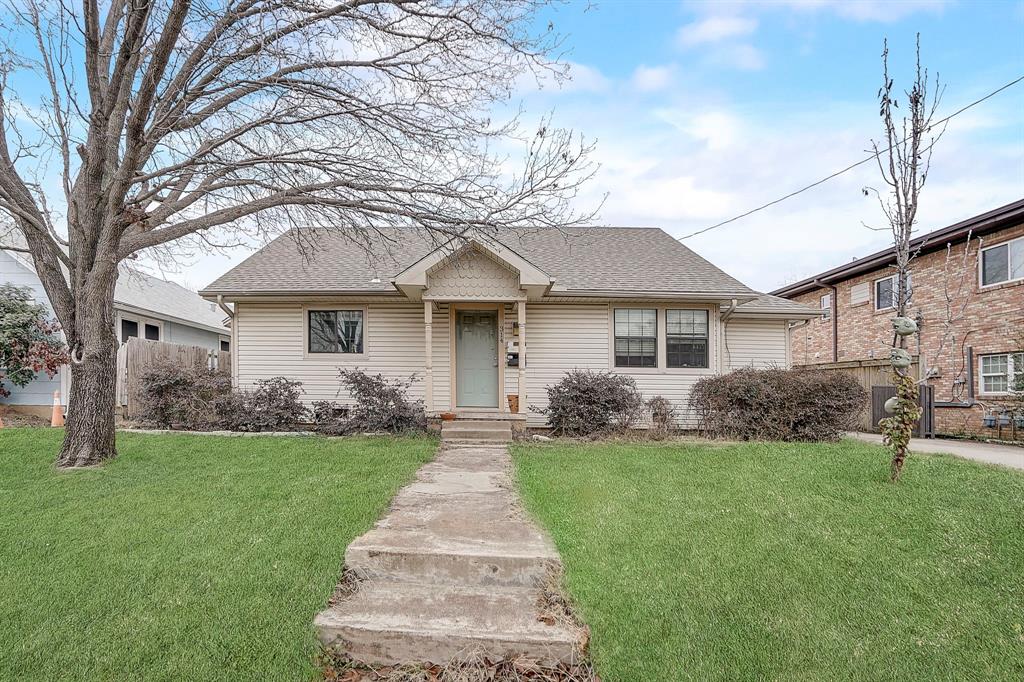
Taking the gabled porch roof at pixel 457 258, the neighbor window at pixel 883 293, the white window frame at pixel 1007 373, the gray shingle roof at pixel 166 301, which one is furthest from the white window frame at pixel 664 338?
the gray shingle roof at pixel 166 301

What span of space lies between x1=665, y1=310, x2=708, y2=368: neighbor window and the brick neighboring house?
3726mm

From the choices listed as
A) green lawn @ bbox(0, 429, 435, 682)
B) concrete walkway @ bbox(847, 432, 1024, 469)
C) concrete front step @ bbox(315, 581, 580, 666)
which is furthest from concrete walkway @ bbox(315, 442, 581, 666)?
concrete walkway @ bbox(847, 432, 1024, 469)

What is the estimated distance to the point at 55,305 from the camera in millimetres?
6887

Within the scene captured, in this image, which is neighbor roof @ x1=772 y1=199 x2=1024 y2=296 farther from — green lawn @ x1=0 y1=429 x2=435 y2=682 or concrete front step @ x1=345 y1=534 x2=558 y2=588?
green lawn @ x1=0 y1=429 x2=435 y2=682

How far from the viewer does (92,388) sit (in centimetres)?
655

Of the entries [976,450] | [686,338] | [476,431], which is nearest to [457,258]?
[476,431]

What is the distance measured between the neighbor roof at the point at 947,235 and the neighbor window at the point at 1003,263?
1.44 ft

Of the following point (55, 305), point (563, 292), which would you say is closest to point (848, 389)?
point (563, 292)

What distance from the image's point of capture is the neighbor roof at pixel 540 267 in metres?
10.6

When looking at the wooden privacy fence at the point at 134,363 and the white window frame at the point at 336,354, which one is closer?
the white window frame at the point at 336,354

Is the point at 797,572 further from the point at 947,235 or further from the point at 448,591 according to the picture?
the point at 947,235

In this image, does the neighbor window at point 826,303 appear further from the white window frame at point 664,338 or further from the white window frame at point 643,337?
the white window frame at point 643,337

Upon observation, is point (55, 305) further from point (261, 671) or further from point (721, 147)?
point (721, 147)

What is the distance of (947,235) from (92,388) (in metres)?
17.0
